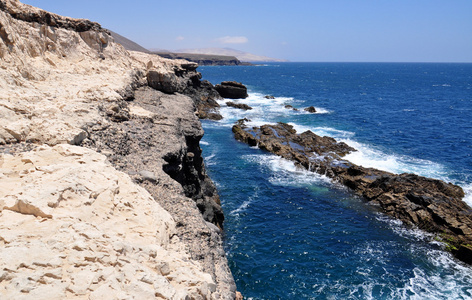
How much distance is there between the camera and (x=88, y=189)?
30.8 ft

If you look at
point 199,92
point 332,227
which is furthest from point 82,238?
point 199,92

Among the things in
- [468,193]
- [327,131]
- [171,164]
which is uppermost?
[171,164]

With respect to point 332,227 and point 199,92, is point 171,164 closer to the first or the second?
point 332,227

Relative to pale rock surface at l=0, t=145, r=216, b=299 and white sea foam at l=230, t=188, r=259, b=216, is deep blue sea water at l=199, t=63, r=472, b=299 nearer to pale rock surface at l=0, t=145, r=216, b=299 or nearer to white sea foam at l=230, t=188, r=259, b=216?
white sea foam at l=230, t=188, r=259, b=216

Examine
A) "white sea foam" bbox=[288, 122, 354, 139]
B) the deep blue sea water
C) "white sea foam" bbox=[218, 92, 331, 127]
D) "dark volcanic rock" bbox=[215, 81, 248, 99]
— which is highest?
"dark volcanic rock" bbox=[215, 81, 248, 99]

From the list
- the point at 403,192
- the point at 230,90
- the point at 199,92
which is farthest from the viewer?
the point at 230,90

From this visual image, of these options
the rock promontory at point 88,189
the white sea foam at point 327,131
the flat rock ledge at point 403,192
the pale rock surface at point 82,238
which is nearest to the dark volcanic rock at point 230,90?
the white sea foam at point 327,131

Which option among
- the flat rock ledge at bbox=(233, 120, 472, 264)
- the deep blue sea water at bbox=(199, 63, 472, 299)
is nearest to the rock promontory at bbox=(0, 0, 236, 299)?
the deep blue sea water at bbox=(199, 63, 472, 299)

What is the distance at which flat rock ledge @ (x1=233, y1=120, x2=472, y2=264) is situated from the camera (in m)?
22.1

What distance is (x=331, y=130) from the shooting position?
5138cm

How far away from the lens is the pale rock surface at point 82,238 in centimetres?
626

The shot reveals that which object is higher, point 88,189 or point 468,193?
point 88,189

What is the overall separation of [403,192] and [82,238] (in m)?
27.1

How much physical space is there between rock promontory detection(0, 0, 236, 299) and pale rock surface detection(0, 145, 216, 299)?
0.03 metres
